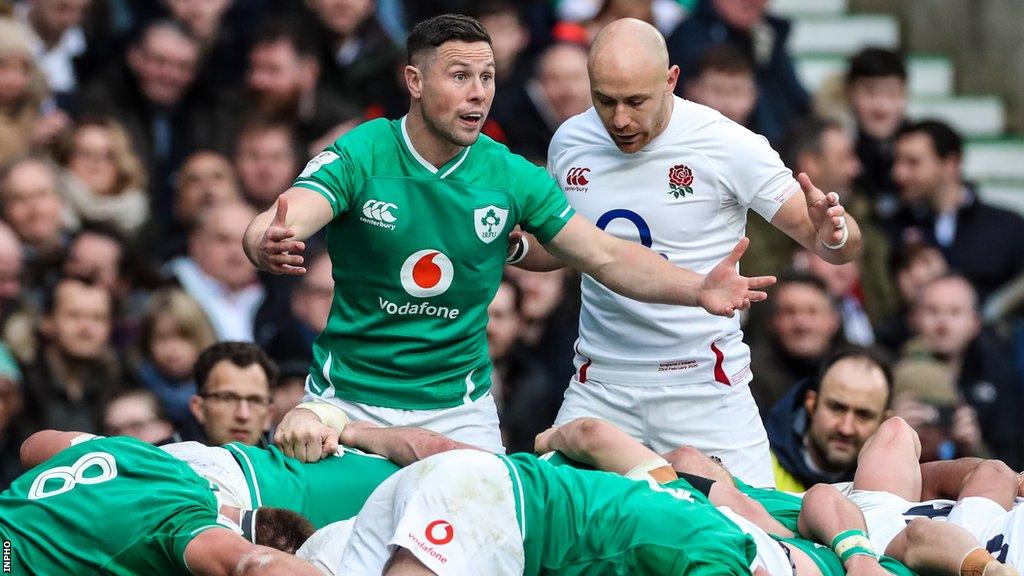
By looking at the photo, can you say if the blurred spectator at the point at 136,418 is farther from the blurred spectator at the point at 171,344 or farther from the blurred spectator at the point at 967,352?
the blurred spectator at the point at 967,352

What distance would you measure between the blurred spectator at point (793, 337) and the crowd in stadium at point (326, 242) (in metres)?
0.02

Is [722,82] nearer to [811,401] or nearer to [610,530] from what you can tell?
[811,401]

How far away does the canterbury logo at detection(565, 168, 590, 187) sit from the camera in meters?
7.94

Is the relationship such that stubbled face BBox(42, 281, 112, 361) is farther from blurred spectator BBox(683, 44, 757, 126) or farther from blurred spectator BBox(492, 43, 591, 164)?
blurred spectator BBox(683, 44, 757, 126)

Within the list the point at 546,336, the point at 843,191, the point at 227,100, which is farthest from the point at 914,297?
the point at 227,100

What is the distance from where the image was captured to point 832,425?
9.04 metres

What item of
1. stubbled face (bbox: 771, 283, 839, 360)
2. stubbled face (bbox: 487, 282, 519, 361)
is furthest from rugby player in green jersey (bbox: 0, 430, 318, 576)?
stubbled face (bbox: 771, 283, 839, 360)

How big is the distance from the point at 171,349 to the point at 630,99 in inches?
144

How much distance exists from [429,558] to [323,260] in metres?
4.92

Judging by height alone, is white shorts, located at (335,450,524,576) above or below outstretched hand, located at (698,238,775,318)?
below

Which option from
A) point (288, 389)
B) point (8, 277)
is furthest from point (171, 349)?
point (8, 277)

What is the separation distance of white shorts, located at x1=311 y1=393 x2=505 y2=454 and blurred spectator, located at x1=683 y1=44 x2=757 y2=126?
4896 millimetres

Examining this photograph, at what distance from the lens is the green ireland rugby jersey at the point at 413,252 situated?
7391 mm

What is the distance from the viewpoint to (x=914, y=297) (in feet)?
38.9
